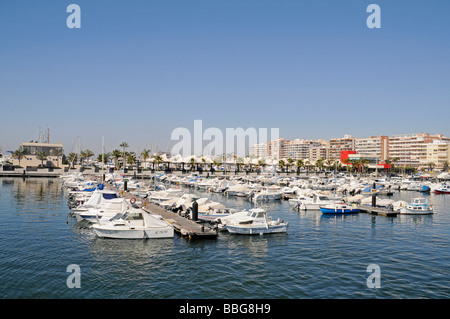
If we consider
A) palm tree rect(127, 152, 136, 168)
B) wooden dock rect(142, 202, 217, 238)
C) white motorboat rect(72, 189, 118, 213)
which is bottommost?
wooden dock rect(142, 202, 217, 238)

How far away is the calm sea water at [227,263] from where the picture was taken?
856 inches

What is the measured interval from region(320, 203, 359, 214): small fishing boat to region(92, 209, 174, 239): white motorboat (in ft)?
89.0

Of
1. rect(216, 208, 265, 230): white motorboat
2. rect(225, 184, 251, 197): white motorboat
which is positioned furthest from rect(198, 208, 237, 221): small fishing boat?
rect(225, 184, 251, 197): white motorboat

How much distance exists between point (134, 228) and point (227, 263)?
1047 centimetres

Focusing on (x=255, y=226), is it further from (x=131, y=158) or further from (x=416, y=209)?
(x=131, y=158)

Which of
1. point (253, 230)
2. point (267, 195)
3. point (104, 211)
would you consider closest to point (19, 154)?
point (267, 195)

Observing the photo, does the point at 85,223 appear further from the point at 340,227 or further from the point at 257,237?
the point at 340,227

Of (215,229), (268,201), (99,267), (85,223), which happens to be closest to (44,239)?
(85,223)

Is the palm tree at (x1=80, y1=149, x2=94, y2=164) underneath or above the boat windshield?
above

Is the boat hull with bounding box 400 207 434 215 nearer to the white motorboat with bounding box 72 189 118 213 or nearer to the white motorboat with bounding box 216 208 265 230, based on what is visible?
the white motorboat with bounding box 216 208 265 230

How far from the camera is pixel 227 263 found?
27.2 m

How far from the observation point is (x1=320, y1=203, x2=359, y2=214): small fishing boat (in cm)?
5225

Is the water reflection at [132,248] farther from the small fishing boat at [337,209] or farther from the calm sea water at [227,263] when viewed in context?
the small fishing boat at [337,209]
